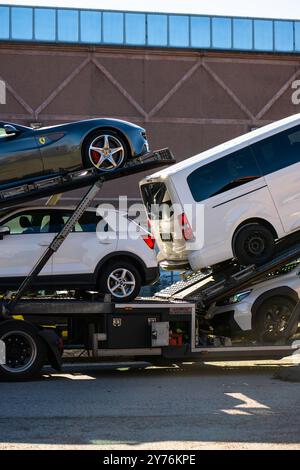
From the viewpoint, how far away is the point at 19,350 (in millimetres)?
11617

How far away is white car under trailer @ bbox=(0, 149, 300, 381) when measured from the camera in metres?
11.6

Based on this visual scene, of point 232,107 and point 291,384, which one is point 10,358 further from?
point 232,107

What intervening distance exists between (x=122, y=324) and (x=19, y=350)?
5.14ft

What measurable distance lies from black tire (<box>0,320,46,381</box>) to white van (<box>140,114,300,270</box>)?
259 centimetres

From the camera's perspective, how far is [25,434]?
7621 mm

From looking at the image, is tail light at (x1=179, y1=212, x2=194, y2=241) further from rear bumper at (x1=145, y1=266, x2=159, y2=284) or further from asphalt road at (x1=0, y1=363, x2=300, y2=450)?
asphalt road at (x1=0, y1=363, x2=300, y2=450)

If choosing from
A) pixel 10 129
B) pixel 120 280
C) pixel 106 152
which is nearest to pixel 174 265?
pixel 120 280

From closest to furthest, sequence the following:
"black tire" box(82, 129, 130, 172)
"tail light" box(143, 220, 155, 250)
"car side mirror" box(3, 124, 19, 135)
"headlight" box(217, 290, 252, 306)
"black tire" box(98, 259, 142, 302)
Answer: "car side mirror" box(3, 124, 19, 135) → "black tire" box(82, 129, 130, 172) → "black tire" box(98, 259, 142, 302) → "tail light" box(143, 220, 155, 250) → "headlight" box(217, 290, 252, 306)

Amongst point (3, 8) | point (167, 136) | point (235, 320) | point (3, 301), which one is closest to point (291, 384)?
point (235, 320)

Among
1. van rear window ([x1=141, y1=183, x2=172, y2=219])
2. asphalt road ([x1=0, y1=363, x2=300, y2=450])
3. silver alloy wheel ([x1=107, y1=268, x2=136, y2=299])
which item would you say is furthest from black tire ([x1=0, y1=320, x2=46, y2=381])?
van rear window ([x1=141, y1=183, x2=172, y2=219])

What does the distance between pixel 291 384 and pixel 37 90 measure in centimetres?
3044

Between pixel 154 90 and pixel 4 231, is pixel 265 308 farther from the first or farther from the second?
pixel 154 90

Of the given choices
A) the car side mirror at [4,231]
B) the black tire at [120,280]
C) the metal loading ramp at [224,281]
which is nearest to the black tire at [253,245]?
the metal loading ramp at [224,281]

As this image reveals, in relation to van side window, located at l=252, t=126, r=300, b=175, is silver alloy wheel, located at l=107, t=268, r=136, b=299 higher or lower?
lower
